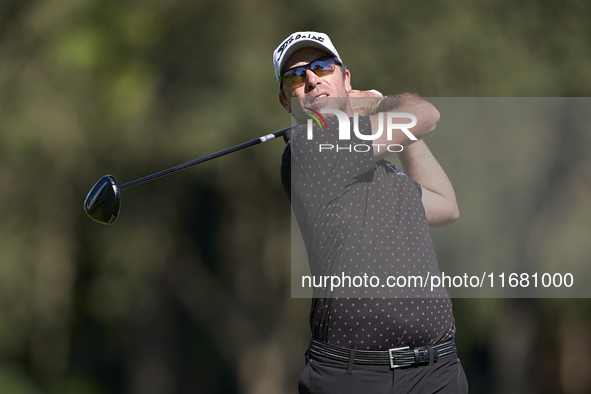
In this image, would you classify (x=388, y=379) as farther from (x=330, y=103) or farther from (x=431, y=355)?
(x=330, y=103)

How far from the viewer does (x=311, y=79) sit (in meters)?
2.50

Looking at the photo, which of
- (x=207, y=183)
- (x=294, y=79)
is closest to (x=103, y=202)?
(x=294, y=79)

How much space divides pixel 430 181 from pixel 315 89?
51cm

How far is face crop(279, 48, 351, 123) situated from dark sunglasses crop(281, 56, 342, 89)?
0.04 feet

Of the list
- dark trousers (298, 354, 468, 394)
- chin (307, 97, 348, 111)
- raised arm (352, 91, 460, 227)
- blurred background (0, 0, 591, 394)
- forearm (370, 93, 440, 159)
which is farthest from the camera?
blurred background (0, 0, 591, 394)

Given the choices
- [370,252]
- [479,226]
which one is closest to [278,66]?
[370,252]

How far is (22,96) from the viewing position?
656 centimetres

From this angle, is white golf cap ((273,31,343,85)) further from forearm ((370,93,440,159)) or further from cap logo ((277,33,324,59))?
forearm ((370,93,440,159))

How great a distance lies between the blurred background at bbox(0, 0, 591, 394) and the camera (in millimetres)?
→ 5824

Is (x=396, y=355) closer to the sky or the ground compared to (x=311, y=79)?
closer to the ground

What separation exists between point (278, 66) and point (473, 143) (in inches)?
67.4

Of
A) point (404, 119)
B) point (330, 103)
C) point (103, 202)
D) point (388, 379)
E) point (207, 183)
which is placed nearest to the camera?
point (388, 379)

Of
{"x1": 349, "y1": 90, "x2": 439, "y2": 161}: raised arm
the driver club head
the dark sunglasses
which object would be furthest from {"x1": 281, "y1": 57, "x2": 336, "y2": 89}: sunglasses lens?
the driver club head

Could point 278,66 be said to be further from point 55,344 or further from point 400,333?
point 55,344
